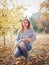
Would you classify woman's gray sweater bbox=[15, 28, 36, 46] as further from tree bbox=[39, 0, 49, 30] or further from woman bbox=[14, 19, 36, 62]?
tree bbox=[39, 0, 49, 30]

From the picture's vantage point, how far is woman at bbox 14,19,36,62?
7.25 feet

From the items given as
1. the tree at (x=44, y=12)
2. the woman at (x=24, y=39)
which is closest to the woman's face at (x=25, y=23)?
the woman at (x=24, y=39)

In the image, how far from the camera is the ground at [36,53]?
2188 millimetres

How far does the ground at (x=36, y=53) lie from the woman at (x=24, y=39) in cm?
6

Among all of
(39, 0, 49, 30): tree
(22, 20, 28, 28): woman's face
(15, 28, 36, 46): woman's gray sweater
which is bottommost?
(15, 28, 36, 46): woman's gray sweater

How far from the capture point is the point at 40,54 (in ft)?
7.25

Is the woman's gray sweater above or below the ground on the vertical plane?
above

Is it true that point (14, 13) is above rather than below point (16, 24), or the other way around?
above

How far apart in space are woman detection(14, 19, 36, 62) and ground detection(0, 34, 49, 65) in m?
0.06

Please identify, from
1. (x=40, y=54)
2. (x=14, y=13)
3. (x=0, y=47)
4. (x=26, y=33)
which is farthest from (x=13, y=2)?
(x=40, y=54)

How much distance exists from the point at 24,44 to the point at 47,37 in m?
0.31

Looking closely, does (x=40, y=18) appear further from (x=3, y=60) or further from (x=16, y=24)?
(x=3, y=60)

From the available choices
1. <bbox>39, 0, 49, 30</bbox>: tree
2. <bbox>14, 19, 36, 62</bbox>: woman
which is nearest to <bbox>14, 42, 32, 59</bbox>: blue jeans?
<bbox>14, 19, 36, 62</bbox>: woman

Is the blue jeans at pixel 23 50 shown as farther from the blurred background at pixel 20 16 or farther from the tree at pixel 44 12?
the tree at pixel 44 12
